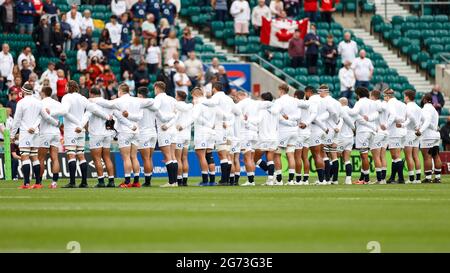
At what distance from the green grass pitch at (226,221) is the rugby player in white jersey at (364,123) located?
675 centimetres

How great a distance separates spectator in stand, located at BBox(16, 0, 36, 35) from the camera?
1686 inches

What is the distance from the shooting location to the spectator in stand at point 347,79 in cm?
4538

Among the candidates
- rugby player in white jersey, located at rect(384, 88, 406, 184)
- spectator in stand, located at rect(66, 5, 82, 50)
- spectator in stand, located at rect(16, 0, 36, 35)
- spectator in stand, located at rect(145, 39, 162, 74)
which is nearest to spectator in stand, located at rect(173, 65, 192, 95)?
spectator in stand, located at rect(145, 39, 162, 74)

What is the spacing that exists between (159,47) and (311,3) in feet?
26.6

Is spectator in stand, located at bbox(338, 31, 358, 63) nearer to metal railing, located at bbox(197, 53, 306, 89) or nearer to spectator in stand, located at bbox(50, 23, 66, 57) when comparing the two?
metal railing, located at bbox(197, 53, 306, 89)

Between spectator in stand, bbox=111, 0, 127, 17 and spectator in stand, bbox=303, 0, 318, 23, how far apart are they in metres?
8.41

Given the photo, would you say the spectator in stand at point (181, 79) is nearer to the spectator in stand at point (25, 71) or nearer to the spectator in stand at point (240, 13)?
the spectator in stand at point (25, 71)

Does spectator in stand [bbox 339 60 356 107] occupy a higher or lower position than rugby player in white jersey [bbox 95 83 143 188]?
higher

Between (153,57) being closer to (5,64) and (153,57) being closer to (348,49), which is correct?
(5,64)

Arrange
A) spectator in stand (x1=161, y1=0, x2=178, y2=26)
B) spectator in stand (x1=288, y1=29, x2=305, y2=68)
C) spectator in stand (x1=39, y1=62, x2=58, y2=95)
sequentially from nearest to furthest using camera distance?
spectator in stand (x1=39, y1=62, x2=58, y2=95), spectator in stand (x1=161, y1=0, x2=178, y2=26), spectator in stand (x1=288, y1=29, x2=305, y2=68)

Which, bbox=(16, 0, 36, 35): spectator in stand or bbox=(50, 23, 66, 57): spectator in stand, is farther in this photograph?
bbox=(16, 0, 36, 35): spectator in stand

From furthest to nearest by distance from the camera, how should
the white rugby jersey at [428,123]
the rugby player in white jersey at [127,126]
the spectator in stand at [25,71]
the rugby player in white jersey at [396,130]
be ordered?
the spectator in stand at [25,71] < the white rugby jersey at [428,123] < the rugby player in white jersey at [396,130] < the rugby player in white jersey at [127,126]

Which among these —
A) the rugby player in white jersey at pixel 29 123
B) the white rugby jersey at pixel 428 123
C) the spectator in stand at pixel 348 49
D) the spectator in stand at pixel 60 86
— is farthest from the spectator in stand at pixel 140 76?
the rugby player in white jersey at pixel 29 123

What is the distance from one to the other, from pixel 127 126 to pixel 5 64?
38.6 ft
